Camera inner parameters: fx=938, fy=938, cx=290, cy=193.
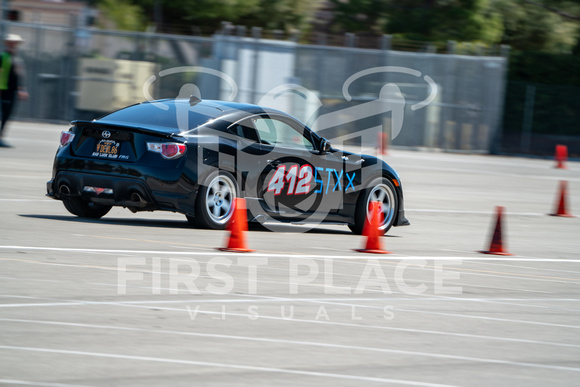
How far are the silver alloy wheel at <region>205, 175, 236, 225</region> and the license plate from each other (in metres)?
1.05

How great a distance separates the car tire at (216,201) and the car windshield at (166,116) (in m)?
0.64

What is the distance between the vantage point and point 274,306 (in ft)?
22.1

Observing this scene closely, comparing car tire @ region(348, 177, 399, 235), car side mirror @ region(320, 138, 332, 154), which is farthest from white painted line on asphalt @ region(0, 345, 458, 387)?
car tire @ region(348, 177, 399, 235)

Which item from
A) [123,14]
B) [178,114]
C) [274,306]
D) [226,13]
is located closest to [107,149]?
[178,114]

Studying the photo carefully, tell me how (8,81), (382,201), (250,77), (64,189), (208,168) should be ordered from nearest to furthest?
(208,168) < (64,189) < (382,201) < (8,81) < (250,77)

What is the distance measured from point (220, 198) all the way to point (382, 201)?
Result: 2.38 meters

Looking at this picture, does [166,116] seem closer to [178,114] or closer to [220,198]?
[178,114]

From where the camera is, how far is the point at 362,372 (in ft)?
16.9

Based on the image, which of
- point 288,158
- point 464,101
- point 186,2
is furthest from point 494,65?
point 288,158

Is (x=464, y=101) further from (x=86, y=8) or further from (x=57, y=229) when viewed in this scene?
(x=57, y=229)

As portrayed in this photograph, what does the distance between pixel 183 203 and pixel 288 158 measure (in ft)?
4.80

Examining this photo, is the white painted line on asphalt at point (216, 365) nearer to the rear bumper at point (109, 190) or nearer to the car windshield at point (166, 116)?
the rear bumper at point (109, 190)

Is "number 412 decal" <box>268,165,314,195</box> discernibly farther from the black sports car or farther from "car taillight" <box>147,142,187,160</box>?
"car taillight" <box>147,142,187,160</box>

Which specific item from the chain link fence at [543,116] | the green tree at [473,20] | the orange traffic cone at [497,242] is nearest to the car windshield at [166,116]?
the orange traffic cone at [497,242]
